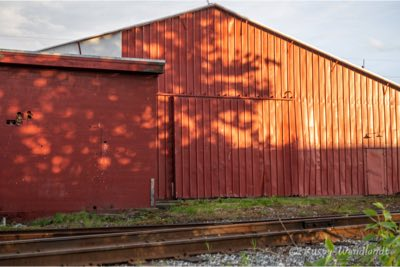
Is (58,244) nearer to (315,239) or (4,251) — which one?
(4,251)

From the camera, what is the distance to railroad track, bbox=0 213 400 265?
5.89 m

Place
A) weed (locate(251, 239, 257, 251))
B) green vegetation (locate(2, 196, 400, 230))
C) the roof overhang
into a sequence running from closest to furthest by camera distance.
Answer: weed (locate(251, 239, 257, 251))
green vegetation (locate(2, 196, 400, 230))
the roof overhang

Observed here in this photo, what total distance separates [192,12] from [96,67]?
6.08 metres

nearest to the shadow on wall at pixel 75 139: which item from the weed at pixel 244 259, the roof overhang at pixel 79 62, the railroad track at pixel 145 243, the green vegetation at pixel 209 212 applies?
the roof overhang at pixel 79 62

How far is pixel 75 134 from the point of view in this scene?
12.4 metres

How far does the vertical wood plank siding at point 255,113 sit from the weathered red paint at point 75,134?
328 centimetres

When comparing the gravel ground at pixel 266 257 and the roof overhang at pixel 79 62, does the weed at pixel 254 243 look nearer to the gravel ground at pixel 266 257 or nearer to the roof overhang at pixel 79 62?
the gravel ground at pixel 266 257

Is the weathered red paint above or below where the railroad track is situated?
above

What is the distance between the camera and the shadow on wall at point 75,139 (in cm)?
1183

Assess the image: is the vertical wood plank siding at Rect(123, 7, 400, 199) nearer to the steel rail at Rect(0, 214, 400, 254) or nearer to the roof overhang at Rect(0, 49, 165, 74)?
the roof overhang at Rect(0, 49, 165, 74)

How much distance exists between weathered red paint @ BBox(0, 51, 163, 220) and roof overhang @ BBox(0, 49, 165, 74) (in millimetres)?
25

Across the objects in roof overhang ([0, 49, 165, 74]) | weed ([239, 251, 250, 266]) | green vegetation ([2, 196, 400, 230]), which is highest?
roof overhang ([0, 49, 165, 74])

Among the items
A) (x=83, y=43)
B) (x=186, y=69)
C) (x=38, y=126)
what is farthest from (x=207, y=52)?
(x=38, y=126)

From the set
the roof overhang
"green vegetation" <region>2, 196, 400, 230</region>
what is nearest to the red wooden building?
"green vegetation" <region>2, 196, 400, 230</region>
